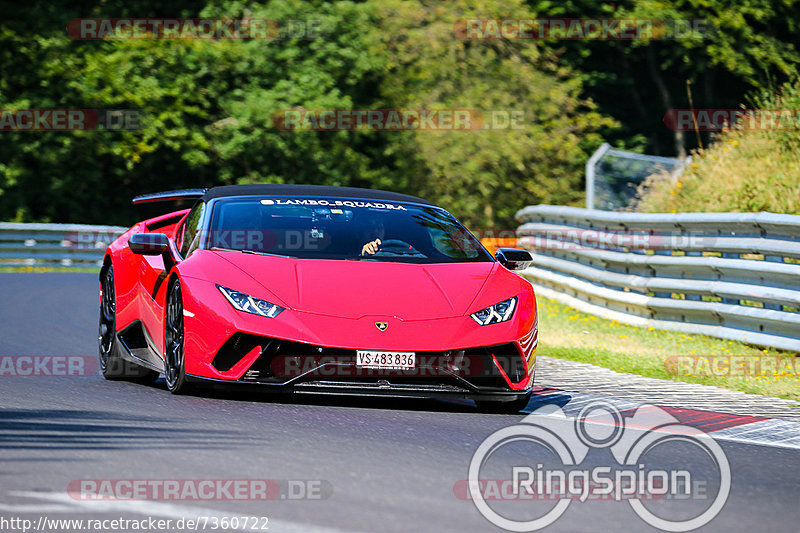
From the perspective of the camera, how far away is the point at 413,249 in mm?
9828

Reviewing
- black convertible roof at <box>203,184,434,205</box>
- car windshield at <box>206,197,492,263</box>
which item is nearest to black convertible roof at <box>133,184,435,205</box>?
black convertible roof at <box>203,184,434,205</box>

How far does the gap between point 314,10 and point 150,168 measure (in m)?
6.70

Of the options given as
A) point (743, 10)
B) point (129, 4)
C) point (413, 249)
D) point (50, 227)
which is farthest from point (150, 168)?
point (413, 249)

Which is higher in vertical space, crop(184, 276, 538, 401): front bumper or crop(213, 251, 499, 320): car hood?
crop(213, 251, 499, 320): car hood

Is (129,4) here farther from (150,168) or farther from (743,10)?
(743,10)

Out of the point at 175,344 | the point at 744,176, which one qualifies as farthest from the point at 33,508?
the point at 744,176

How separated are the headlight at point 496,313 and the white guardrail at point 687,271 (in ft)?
13.0

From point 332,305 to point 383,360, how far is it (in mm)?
474

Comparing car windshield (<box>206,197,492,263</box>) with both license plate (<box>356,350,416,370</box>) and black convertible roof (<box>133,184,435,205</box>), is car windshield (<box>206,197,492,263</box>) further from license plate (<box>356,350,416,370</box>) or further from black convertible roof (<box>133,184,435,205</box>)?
license plate (<box>356,350,416,370</box>)

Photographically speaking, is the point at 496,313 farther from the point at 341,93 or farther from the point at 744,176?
the point at 341,93

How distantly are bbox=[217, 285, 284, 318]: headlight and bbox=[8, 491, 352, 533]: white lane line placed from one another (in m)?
2.74

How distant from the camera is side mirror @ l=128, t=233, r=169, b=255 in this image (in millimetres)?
9508

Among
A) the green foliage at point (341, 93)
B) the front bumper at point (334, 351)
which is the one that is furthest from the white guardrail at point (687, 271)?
the green foliage at point (341, 93)

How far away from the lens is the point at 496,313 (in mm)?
8938
